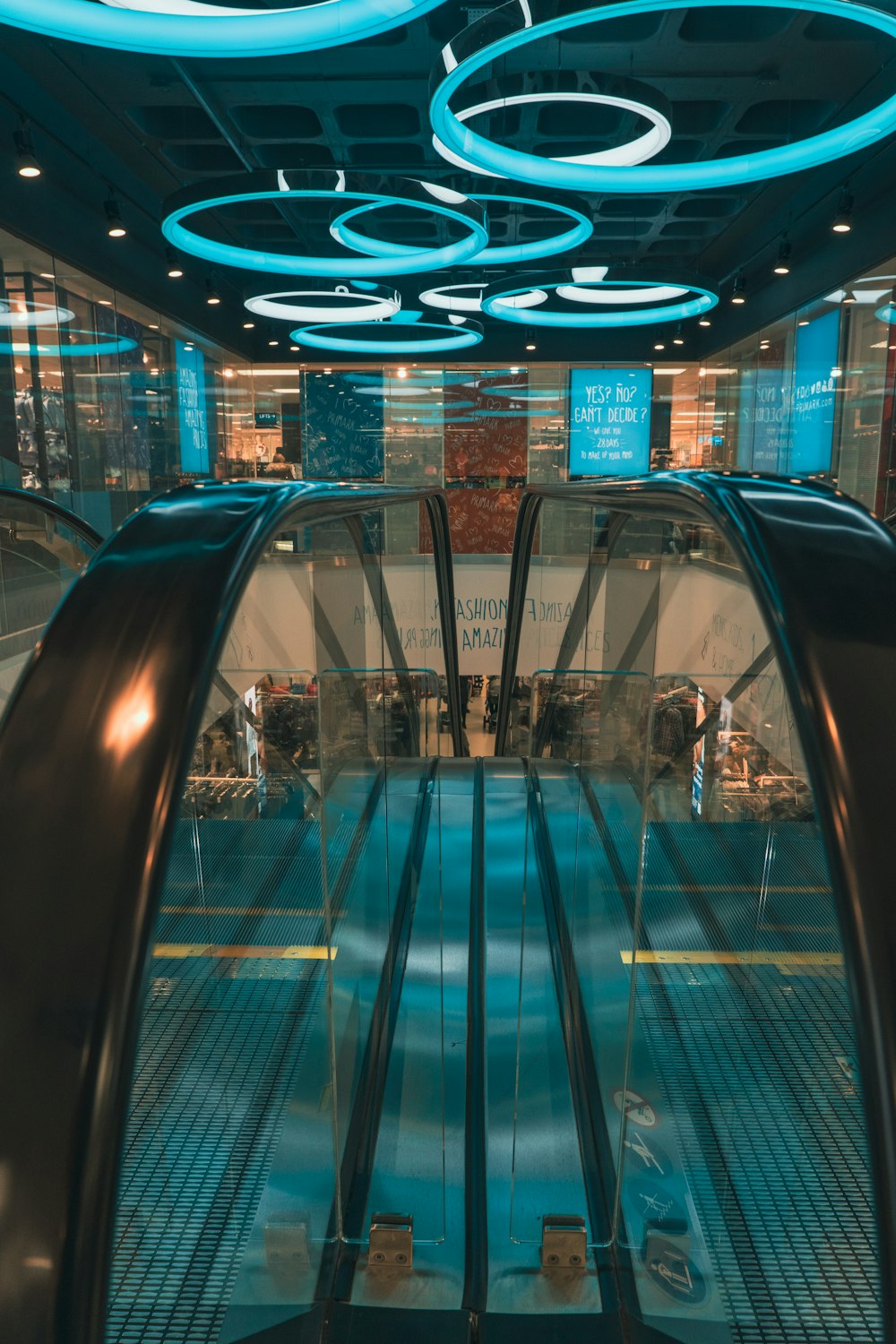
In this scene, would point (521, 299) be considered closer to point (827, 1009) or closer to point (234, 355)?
point (234, 355)

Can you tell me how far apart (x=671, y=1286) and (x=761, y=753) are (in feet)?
4.01

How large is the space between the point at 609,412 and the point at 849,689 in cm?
1758

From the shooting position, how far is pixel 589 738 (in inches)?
132

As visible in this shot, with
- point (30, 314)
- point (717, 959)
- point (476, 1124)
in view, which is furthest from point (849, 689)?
point (30, 314)

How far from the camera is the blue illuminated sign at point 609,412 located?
1745cm

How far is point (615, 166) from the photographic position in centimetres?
730

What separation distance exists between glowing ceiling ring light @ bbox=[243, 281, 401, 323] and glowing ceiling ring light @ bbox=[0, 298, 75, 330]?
2.35m

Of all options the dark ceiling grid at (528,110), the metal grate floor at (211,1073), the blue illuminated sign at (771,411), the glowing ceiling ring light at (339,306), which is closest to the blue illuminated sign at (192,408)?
the dark ceiling grid at (528,110)

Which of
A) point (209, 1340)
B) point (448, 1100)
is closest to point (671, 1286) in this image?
point (209, 1340)

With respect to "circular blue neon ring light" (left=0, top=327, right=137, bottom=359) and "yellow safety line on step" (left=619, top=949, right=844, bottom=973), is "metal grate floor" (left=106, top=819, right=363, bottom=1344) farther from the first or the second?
"circular blue neon ring light" (left=0, top=327, right=137, bottom=359)

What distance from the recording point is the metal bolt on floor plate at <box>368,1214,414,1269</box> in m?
1.86

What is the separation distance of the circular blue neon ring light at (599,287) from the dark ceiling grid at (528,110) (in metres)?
1.01

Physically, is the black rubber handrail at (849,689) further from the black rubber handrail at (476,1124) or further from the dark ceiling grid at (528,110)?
the dark ceiling grid at (528,110)

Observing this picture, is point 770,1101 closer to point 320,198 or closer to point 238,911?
point 238,911
